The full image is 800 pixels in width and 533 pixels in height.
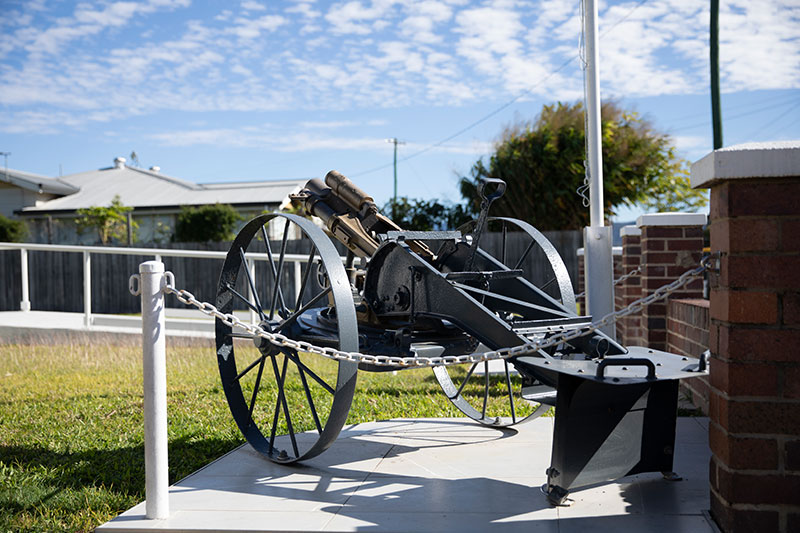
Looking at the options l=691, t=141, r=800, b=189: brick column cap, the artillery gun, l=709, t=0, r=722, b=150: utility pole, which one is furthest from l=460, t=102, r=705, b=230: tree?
l=691, t=141, r=800, b=189: brick column cap

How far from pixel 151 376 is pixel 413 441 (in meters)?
2.06

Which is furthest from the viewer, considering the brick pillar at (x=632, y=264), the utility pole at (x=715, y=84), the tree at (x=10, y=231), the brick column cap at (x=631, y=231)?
the tree at (x=10, y=231)

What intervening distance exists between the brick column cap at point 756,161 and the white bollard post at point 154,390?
2.29 meters

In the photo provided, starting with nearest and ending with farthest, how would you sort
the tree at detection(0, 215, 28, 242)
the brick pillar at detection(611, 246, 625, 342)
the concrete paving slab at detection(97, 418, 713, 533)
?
the concrete paving slab at detection(97, 418, 713, 533) → the brick pillar at detection(611, 246, 625, 342) → the tree at detection(0, 215, 28, 242)

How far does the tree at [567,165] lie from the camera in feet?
65.5

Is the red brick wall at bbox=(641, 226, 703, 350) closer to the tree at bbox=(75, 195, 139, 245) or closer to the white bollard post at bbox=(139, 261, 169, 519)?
the white bollard post at bbox=(139, 261, 169, 519)

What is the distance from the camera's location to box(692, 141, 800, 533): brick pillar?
9.28ft

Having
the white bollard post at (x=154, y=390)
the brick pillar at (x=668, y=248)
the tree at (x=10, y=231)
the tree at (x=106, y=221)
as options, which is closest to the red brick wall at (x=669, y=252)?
the brick pillar at (x=668, y=248)

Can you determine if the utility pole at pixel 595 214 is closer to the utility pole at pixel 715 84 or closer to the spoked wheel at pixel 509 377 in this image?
the spoked wheel at pixel 509 377

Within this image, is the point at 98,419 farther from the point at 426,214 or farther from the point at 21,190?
the point at 21,190

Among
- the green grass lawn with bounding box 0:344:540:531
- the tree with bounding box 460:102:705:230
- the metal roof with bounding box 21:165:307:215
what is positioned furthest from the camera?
the metal roof with bounding box 21:165:307:215

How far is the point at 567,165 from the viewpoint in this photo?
65.2ft

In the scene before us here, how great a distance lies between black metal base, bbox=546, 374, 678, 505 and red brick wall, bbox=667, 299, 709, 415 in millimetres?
1919

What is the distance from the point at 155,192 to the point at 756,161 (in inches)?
1081
